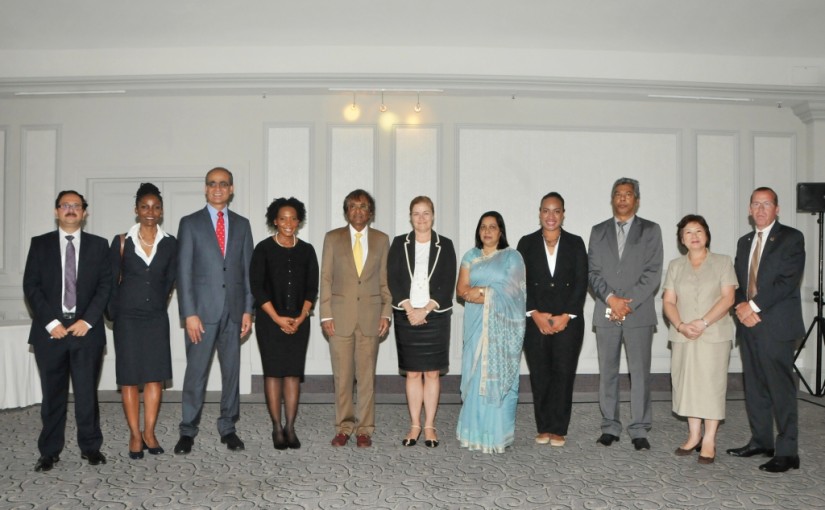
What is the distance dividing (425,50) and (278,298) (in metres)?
3.17

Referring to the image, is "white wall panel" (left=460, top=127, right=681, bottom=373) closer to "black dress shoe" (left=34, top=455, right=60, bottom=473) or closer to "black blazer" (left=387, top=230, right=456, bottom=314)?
"black blazer" (left=387, top=230, right=456, bottom=314)

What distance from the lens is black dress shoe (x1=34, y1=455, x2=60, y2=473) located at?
3.83 m

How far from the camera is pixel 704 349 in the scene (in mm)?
4059

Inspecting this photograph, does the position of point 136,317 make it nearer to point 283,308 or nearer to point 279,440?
point 283,308

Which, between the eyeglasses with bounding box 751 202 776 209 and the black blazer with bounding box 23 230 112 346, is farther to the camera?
the eyeglasses with bounding box 751 202 776 209

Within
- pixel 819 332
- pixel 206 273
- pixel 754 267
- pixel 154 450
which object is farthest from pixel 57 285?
pixel 819 332

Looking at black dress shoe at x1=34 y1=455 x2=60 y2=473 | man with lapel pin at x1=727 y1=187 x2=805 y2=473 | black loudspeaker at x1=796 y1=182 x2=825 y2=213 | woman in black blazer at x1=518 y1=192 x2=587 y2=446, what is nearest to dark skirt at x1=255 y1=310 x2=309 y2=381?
black dress shoe at x1=34 y1=455 x2=60 y2=473

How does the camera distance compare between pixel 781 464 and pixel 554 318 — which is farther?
pixel 554 318

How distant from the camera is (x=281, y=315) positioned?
14.2ft

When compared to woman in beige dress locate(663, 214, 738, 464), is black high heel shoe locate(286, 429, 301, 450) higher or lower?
lower

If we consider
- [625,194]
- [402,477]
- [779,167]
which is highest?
[779,167]

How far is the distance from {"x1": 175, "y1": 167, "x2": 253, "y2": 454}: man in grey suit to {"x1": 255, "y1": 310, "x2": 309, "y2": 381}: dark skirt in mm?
166

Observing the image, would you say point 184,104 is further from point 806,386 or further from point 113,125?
point 806,386

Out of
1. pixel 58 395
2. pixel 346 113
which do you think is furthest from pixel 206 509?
pixel 346 113
